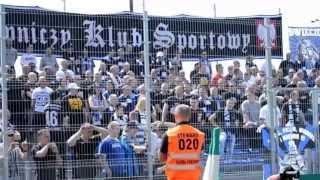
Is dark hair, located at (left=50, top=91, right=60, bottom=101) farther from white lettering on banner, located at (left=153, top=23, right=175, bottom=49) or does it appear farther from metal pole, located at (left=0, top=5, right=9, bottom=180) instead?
white lettering on banner, located at (left=153, top=23, right=175, bottom=49)

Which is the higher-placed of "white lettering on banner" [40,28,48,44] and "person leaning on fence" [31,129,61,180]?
"white lettering on banner" [40,28,48,44]

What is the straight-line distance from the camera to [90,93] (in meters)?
12.9

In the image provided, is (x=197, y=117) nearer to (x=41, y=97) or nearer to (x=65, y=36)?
(x=65, y=36)

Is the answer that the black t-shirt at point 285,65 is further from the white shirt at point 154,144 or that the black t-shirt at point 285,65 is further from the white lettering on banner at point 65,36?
the white lettering on banner at point 65,36

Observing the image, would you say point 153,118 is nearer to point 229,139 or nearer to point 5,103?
point 229,139

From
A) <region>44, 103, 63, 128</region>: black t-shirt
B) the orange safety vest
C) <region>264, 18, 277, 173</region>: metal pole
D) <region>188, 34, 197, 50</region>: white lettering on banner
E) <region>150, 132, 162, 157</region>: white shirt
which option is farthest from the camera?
<region>188, 34, 197, 50</region>: white lettering on banner

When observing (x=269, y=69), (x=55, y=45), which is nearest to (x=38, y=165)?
(x=55, y=45)

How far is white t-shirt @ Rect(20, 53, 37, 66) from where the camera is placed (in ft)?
41.8

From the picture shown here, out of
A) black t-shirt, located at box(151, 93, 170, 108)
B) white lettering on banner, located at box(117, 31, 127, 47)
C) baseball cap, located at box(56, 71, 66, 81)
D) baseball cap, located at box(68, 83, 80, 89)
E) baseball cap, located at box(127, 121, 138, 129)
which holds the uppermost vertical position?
white lettering on banner, located at box(117, 31, 127, 47)

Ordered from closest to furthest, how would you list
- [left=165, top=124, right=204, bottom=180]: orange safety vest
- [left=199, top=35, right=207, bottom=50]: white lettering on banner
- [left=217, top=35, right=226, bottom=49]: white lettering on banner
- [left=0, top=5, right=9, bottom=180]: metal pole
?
[left=165, top=124, right=204, bottom=180]: orange safety vest < [left=0, top=5, right=9, bottom=180]: metal pole < [left=199, top=35, right=207, bottom=50]: white lettering on banner < [left=217, top=35, right=226, bottom=49]: white lettering on banner

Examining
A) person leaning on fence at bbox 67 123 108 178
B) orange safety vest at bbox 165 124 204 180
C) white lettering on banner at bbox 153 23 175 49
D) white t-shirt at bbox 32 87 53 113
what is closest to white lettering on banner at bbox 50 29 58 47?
white t-shirt at bbox 32 87 53 113

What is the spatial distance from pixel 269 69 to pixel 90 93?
3.36 meters

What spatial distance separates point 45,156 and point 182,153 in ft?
9.00

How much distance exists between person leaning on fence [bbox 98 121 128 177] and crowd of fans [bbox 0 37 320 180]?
0.02 metres
